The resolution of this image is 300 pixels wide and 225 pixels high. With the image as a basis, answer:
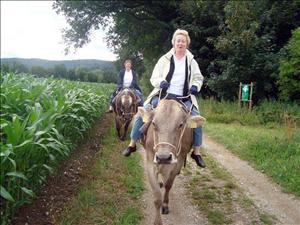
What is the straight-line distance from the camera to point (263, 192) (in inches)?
311

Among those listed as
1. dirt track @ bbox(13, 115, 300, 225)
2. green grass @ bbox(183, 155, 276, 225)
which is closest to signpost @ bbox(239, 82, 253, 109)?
dirt track @ bbox(13, 115, 300, 225)

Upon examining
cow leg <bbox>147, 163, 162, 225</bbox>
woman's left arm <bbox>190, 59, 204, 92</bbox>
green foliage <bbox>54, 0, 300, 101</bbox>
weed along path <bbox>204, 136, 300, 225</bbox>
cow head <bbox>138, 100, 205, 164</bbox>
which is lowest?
weed along path <bbox>204, 136, 300, 225</bbox>

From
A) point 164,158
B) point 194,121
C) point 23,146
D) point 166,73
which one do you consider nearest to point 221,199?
point 194,121

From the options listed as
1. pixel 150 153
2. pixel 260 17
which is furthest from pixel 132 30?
pixel 150 153

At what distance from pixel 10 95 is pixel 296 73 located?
12174 millimetres

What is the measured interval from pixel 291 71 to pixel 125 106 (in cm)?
755

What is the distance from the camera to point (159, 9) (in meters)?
27.6

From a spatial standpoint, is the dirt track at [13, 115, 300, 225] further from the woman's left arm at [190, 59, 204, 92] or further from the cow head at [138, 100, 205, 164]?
the woman's left arm at [190, 59, 204, 92]

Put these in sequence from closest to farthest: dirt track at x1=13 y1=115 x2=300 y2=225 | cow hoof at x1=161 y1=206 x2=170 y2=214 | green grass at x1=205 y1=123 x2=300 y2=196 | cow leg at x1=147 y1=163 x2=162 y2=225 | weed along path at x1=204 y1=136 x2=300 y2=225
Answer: cow leg at x1=147 y1=163 x2=162 y2=225 < dirt track at x1=13 y1=115 x2=300 y2=225 < cow hoof at x1=161 y1=206 x2=170 y2=214 < weed along path at x1=204 y1=136 x2=300 y2=225 < green grass at x1=205 y1=123 x2=300 y2=196

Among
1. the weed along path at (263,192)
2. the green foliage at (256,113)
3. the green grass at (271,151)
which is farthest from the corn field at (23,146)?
the green foliage at (256,113)

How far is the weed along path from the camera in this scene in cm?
682

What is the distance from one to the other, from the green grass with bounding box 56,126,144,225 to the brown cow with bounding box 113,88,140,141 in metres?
2.19

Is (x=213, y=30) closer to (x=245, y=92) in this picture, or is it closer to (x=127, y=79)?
(x=245, y=92)

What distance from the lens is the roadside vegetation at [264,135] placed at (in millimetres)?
9055
